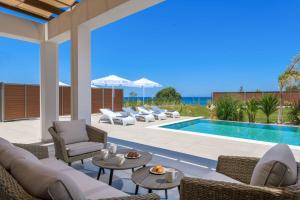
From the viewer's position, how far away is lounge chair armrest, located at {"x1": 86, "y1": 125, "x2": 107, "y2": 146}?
3978 mm

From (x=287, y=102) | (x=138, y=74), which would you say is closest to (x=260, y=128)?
(x=287, y=102)

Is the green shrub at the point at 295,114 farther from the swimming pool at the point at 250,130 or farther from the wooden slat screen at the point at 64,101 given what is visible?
the wooden slat screen at the point at 64,101

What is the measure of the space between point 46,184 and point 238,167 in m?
1.88

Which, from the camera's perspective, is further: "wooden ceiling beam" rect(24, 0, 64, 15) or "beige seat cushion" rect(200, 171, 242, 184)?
"wooden ceiling beam" rect(24, 0, 64, 15)

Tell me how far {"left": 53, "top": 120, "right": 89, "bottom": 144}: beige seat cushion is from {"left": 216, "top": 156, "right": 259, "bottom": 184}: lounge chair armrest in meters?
2.65

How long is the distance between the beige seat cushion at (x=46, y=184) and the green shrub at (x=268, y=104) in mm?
10459

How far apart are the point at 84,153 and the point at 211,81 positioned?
28690 mm

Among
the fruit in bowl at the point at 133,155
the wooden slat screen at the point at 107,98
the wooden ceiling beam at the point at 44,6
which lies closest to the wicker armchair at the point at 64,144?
the fruit in bowl at the point at 133,155

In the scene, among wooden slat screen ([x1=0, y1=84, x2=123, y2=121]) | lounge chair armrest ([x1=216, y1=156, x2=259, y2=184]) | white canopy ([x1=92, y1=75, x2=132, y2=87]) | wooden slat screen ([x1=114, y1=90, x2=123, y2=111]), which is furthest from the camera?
wooden slat screen ([x1=114, y1=90, x2=123, y2=111])

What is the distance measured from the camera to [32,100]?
11.8 m

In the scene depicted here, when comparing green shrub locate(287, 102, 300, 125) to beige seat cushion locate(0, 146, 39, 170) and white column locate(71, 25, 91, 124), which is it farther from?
beige seat cushion locate(0, 146, 39, 170)

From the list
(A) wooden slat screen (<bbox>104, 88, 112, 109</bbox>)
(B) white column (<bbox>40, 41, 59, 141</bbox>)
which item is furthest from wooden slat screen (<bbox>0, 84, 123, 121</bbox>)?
(B) white column (<bbox>40, 41, 59, 141</bbox>)

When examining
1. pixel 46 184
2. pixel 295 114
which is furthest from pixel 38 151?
pixel 295 114

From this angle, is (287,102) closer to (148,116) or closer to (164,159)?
(148,116)
